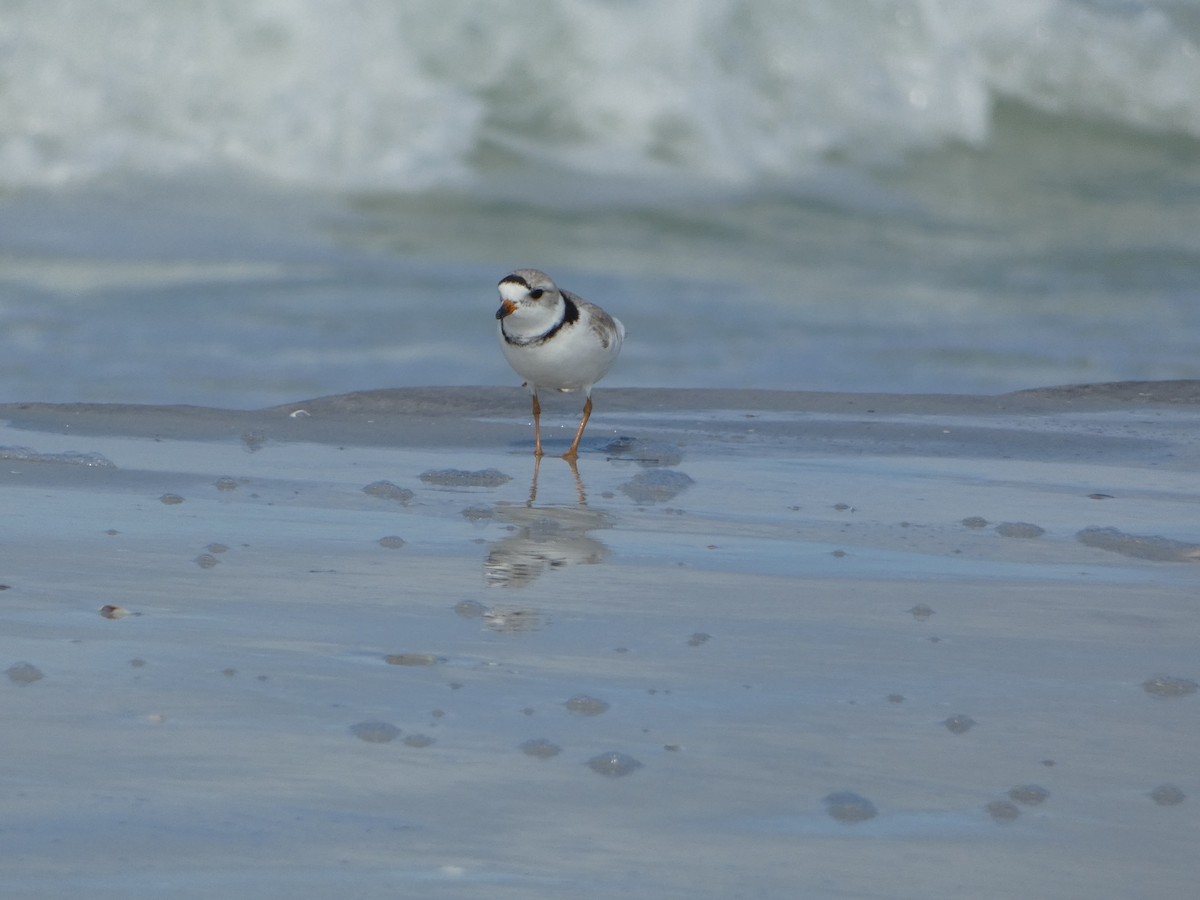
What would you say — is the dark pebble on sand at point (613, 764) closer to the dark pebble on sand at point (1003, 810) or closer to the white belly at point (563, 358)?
the dark pebble on sand at point (1003, 810)

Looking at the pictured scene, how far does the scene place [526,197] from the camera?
12.7 metres

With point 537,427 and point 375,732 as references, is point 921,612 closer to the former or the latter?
point 375,732

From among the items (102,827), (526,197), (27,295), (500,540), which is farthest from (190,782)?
(526,197)

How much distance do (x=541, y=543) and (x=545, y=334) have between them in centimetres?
215

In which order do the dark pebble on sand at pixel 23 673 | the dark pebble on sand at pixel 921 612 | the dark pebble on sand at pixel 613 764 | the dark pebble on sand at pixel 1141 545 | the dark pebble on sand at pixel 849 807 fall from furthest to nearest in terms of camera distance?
the dark pebble on sand at pixel 1141 545 → the dark pebble on sand at pixel 921 612 → the dark pebble on sand at pixel 23 673 → the dark pebble on sand at pixel 613 764 → the dark pebble on sand at pixel 849 807

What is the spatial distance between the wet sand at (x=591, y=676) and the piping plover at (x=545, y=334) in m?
0.70

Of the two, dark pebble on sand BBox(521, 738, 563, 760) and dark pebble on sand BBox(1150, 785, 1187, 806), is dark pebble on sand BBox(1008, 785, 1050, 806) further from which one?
dark pebble on sand BBox(521, 738, 563, 760)

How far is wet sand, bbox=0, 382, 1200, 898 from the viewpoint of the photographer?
7.58 ft

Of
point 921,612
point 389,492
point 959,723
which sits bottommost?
point 959,723

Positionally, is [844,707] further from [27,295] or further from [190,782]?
[27,295]

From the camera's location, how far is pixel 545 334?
6.54m

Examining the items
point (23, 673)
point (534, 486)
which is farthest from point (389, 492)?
point (23, 673)

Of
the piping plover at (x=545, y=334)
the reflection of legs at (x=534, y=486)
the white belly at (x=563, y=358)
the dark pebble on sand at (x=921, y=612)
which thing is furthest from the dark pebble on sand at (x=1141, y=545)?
the white belly at (x=563, y=358)

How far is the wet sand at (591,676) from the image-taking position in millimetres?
2311
